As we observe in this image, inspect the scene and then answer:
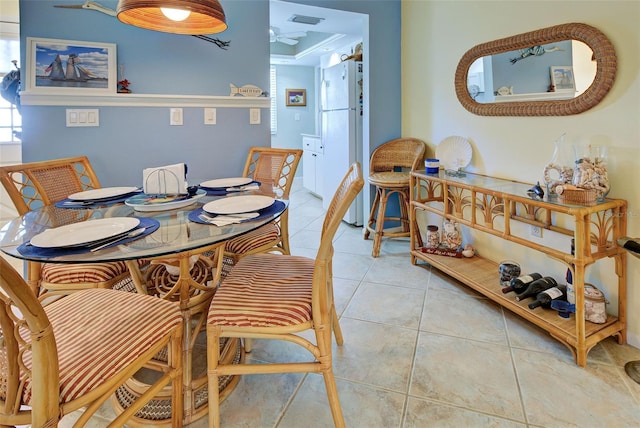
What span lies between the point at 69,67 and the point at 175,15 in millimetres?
1246

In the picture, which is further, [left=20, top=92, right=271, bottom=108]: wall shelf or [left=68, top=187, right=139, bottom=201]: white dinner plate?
[left=20, top=92, right=271, bottom=108]: wall shelf

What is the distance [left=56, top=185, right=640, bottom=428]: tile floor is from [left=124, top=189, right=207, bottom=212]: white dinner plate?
31.2 inches

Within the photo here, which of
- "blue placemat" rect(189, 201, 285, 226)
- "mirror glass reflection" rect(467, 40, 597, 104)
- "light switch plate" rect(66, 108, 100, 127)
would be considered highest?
"mirror glass reflection" rect(467, 40, 597, 104)

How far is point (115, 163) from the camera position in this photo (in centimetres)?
253

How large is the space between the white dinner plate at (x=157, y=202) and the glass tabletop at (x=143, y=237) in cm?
2

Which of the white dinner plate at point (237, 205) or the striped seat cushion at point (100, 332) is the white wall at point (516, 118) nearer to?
the white dinner plate at point (237, 205)

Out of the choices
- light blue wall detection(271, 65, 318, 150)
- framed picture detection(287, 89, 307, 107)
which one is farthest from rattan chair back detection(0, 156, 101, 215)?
framed picture detection(287, 89, 307, 107)

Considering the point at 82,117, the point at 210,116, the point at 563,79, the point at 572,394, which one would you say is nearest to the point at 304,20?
the point at 210,116

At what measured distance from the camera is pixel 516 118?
2336 mm

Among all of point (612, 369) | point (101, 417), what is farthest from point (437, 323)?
point (101, 417)

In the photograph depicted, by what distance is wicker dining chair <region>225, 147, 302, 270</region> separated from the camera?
197 cm

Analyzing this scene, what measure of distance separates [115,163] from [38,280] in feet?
3.64

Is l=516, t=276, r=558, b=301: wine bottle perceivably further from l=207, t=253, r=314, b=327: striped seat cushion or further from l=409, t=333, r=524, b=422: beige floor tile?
l=207, t=253, r=314, b=327: striped seat cushion

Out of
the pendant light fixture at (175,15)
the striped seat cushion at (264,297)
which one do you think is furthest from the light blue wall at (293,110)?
the striped seat cushion at (264,297)
